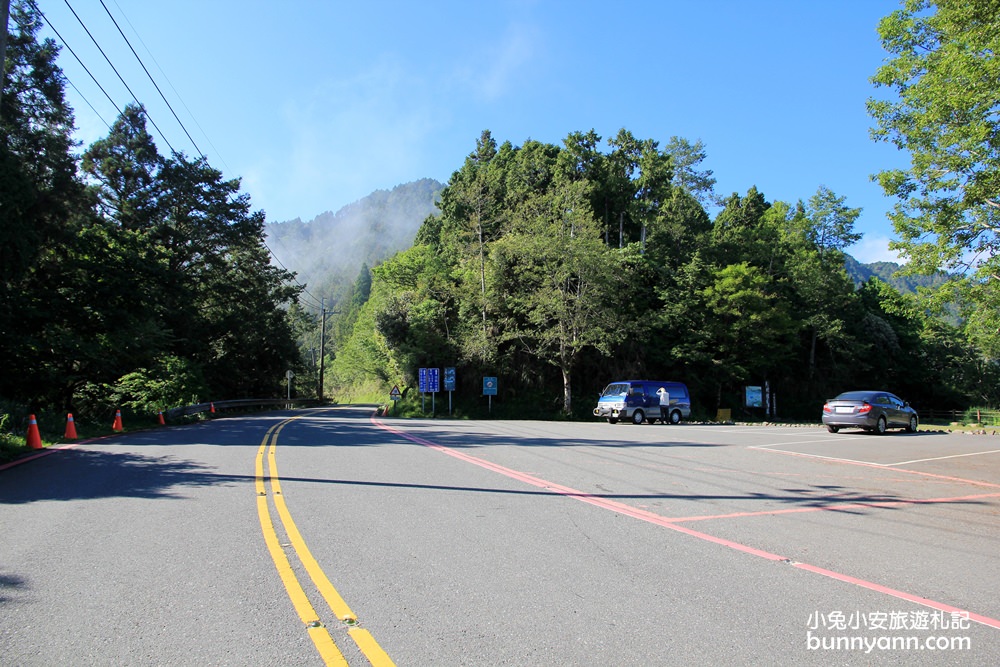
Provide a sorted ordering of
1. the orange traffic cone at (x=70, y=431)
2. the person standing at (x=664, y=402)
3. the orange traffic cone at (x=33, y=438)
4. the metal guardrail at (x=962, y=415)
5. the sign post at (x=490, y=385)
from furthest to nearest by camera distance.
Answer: the metal guardrail at (x=962, y=415) → the sign post at (x=490, y=385) → the person standing at (x=664, y=402) → the orange traffic cone at (x=70, y=431) → the orange traffic cone at (x=33, y=438)

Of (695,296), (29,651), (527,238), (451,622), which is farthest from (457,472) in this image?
(695,296)

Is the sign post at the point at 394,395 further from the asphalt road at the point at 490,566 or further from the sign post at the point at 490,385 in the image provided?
the asphalt road at the point at 490,566

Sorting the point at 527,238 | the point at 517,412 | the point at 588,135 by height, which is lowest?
the point at 517,412

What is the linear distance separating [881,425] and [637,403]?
963 centimetres

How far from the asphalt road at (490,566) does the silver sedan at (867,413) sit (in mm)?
10931

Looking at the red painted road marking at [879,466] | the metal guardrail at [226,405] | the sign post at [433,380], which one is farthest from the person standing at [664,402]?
the metal guardrail at [226,405]

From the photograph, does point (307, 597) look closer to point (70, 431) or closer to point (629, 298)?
point (70, 431)

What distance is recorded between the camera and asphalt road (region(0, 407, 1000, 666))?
3.61 m

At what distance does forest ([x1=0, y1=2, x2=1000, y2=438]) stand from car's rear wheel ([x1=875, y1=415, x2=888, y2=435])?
3.85 metres

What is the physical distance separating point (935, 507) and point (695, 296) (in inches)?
1391

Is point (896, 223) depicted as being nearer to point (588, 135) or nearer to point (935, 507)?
point (935, 507)

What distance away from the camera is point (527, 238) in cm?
3441

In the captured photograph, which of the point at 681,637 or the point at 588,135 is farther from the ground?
the point at 588,135

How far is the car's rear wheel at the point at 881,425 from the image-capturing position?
67.5 feet
